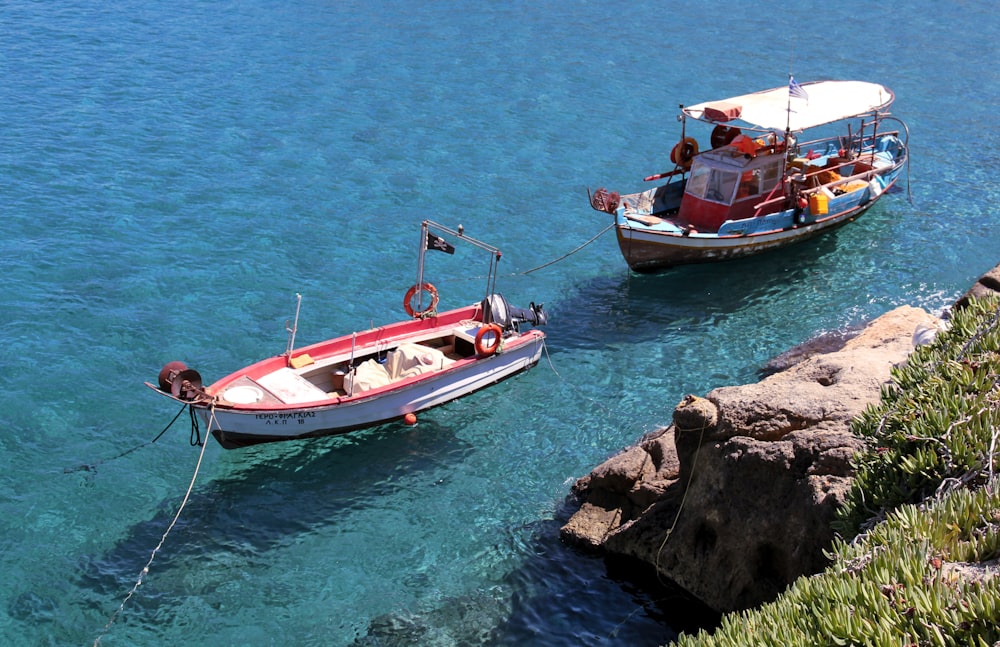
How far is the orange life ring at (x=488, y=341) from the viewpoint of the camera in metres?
20.4

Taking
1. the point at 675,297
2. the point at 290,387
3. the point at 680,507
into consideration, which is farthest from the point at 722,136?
the point at 680,507

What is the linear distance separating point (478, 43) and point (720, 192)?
20.7 m

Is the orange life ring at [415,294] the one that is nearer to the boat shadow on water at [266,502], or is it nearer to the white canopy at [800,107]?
the boat shadow on water at [266,502]

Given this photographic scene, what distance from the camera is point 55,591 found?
1566 centimetres

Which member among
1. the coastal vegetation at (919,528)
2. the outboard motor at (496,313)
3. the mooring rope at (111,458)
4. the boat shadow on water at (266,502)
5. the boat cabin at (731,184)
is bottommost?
the boat shadow on water at (266,502)

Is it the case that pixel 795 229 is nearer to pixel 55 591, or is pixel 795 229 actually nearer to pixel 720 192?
pixel 720 192

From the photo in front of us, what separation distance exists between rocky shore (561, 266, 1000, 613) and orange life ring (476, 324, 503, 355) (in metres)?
4.94

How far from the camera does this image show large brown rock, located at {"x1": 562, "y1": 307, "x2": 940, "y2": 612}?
1273 cm

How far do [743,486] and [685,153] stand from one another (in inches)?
641

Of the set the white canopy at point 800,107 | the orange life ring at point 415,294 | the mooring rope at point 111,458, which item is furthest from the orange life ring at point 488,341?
the white canopy at point 800,107

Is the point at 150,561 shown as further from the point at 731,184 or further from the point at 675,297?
the point at 731,184

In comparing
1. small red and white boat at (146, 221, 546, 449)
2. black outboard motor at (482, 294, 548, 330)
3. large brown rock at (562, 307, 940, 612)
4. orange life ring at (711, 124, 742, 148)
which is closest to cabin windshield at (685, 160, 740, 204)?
orange life ring at (711, 124, 742, 148)

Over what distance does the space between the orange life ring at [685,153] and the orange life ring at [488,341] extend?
10073 mm

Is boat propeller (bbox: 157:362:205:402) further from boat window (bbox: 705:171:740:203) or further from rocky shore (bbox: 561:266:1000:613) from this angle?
boat window (bbox: 705:171:740:203)
